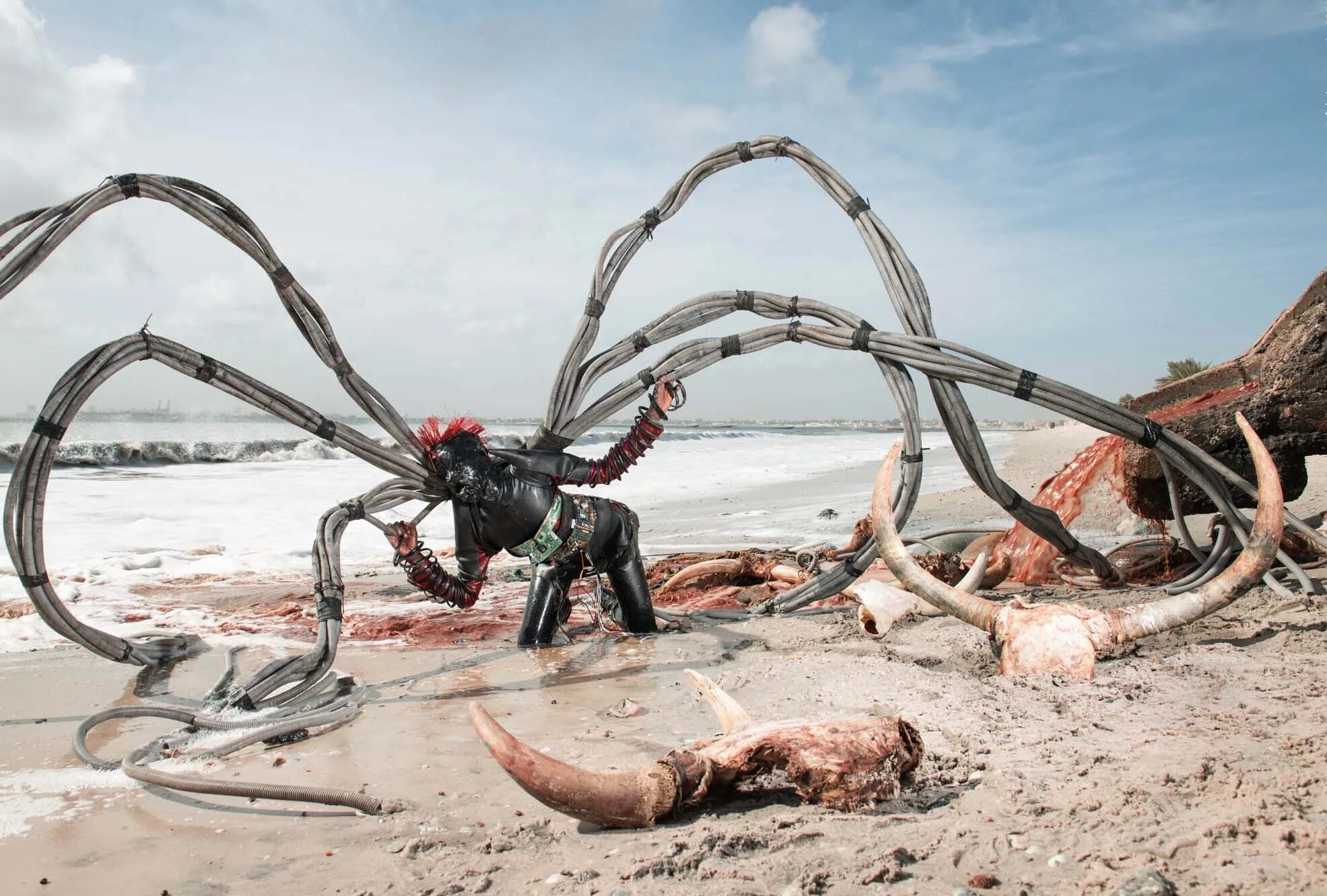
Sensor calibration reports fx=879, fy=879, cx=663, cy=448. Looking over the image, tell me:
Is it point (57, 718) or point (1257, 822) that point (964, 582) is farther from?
point (57, 718)

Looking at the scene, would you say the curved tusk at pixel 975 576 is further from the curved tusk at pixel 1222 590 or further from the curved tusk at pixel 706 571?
the curved tusk at pixel 706 571

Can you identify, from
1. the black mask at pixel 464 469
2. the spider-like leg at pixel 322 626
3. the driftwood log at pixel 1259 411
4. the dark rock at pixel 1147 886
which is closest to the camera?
the dark rock at pixel 1147 886

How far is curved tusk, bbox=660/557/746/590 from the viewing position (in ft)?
20.1

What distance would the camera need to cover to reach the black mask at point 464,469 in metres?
4.23

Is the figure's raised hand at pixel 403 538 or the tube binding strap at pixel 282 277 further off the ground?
the tube binding strap at pixel 282 277

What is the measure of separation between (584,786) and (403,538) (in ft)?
7.06

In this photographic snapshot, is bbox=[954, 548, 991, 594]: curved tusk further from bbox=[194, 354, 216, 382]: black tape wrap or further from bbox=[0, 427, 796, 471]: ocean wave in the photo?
bbox=[0, 427, 796, 471]: ocean wave

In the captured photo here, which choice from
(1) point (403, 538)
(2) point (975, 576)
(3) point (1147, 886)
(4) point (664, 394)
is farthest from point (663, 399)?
(3) point (1147, 886)

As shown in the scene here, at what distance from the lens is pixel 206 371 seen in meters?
3.75

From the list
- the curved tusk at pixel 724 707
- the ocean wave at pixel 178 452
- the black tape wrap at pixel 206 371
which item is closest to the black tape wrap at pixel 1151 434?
the curved tusk at pixel 724 707

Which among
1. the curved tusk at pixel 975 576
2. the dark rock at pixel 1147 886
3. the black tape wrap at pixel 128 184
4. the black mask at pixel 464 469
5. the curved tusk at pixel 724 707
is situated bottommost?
the dark rock at pixel 1147 886

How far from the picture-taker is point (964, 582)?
4301 mm

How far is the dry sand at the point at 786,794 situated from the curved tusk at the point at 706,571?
2028 millimetres

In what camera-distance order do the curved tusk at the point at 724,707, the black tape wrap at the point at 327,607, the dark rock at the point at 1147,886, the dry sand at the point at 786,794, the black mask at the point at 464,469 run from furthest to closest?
1. the black mask at the point at 464,469
2. the black tape wrap at the point at 327,607
3. the curved tusk at the point at 724,707
4. the dry sand at the point at 786,794
5. the dark rock at the point at 1147,886
